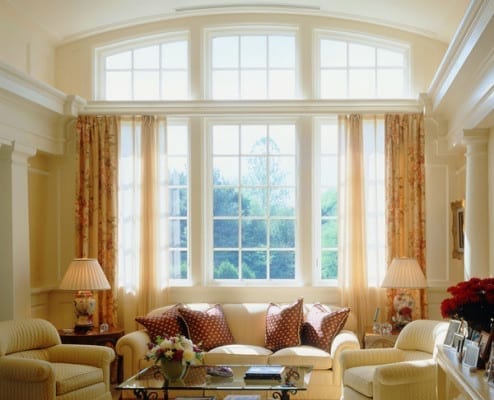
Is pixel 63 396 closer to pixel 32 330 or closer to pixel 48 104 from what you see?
pixel 32 330

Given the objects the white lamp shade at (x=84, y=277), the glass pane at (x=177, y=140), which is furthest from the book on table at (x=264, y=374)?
the glass pane at (x=177, y=140)

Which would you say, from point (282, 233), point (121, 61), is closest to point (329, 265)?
point (282, 233)

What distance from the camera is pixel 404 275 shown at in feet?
24.1

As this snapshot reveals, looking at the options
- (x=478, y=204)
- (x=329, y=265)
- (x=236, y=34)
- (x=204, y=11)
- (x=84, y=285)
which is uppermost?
(x=204, y=11)

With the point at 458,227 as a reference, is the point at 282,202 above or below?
above

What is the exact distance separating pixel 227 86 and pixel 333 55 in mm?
1248

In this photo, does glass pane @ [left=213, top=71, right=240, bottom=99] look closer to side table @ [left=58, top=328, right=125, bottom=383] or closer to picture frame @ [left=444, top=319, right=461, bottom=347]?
side table @ [left=58, top=328, right=125, bottom=383]

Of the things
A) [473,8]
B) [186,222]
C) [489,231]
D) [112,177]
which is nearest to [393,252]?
[489,231]

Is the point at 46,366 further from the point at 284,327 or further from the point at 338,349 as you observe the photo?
the point at 338,349

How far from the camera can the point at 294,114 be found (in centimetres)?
812

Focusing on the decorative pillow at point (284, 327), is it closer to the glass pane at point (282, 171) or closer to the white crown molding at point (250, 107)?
the glass pane at point (282, 171)

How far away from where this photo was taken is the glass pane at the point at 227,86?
8.32 m

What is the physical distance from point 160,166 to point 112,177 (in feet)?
1.78

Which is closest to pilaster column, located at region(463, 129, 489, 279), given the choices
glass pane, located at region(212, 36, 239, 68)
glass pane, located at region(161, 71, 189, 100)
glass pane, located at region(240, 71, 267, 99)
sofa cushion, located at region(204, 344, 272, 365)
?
sofa cushion, located at region(204, 344, 272, 365)
